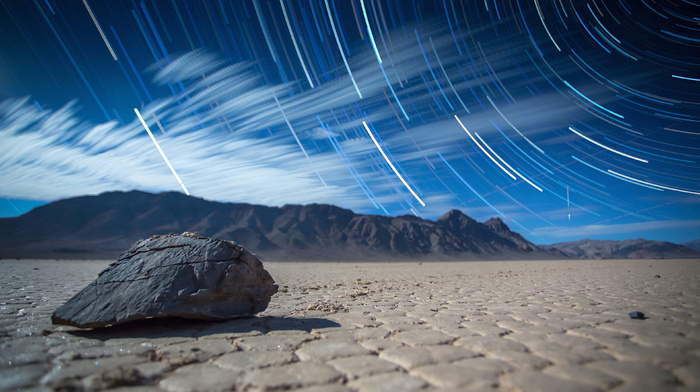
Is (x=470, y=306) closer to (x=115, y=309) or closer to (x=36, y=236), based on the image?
(x=115, y=309)

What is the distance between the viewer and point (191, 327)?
11.7ft

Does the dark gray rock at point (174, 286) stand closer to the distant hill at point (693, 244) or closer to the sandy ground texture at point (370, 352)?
the sandy ground texture at point (370, 352)

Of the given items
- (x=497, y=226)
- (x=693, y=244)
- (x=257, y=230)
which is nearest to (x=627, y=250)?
(x=497, y=226)

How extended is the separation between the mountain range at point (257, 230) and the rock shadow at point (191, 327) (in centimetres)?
5670

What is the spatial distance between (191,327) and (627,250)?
192m

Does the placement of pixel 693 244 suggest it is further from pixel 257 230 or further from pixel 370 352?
pixel 370 352

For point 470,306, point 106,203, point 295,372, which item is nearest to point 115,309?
point 295,372

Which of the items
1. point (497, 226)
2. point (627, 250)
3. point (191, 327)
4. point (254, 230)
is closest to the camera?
point (191, 327)

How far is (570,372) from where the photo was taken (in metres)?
2.10

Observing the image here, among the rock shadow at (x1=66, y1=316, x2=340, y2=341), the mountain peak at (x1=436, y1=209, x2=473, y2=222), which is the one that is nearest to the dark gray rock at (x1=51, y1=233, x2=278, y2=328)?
the rock shadow at (x1=66, y1=316, x2=340, y2=341)

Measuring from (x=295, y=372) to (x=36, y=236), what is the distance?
9237 centimetres

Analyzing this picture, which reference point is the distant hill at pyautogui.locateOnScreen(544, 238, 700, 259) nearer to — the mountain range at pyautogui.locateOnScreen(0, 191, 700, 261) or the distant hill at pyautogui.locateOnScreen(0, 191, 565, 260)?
the mountain range at pyautogui.locateOnScreen(0, 191, 700, 261)

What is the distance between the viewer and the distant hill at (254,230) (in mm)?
65625

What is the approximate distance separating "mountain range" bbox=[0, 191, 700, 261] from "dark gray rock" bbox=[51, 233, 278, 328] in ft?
185
